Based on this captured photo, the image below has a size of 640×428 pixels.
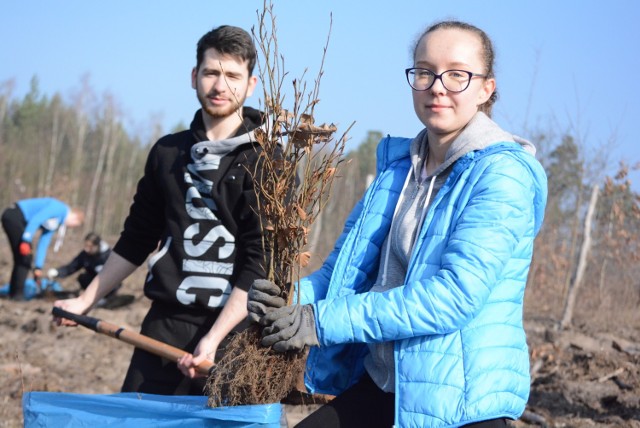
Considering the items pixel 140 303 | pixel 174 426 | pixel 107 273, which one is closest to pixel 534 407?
pixel 107 273

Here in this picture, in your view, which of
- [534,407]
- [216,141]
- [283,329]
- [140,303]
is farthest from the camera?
[140,303]

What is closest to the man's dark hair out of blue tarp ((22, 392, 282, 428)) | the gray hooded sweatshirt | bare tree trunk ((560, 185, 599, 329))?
the gray hooded sweatshirt

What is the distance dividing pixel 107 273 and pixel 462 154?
2.15m

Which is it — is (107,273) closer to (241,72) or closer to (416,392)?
(241,72)

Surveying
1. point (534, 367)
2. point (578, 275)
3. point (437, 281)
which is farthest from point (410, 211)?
point (578, 275)

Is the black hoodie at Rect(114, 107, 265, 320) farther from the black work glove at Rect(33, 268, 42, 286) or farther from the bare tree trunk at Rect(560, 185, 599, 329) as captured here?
the black work glove at Rect(33, 268, 42, 286)

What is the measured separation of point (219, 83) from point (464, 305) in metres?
1.86

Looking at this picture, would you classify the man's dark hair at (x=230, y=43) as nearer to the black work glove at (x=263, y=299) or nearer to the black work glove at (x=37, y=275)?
the black work glove at (x=263, y=299)

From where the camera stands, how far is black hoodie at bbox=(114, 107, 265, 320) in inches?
134

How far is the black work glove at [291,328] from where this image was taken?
2.13 metres

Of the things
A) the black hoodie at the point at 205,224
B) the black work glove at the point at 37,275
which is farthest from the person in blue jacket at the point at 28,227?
the black hoodie at the point at 205,224

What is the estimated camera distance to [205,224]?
348 cm

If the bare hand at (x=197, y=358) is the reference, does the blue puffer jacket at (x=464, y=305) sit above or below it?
above

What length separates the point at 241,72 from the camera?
352 cm
